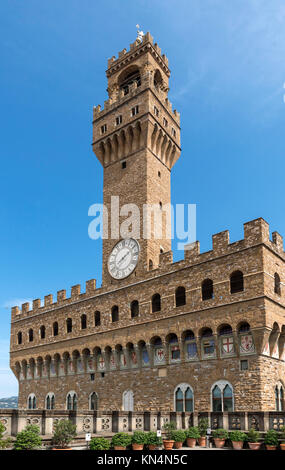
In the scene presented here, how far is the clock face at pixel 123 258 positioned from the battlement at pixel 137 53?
19.4 meters

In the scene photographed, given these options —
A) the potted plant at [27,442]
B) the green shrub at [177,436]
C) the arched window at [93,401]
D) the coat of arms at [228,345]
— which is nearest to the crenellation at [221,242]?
the coat of arms at [228,345]

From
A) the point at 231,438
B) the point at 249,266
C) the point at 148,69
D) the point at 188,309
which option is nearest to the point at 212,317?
the point at 188,309

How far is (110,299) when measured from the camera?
37594 millimetres

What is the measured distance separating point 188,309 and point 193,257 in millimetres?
3698

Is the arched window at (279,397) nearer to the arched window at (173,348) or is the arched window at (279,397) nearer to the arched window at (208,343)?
the arched window at (208,343)

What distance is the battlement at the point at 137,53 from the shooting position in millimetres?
44188

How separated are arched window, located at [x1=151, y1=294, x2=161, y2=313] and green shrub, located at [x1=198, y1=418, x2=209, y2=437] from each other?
32.2 ft

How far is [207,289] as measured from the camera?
31.2m

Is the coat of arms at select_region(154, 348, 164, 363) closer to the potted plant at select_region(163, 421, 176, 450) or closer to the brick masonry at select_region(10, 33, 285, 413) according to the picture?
the brick masonry at select_region(10, 33, 285, 413)

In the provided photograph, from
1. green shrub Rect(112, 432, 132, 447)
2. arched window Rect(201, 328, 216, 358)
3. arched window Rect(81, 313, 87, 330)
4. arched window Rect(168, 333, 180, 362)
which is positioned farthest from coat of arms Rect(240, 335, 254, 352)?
arched window Rect(81, 313, 87, 330)

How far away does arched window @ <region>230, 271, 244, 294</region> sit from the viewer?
29438 millimetres

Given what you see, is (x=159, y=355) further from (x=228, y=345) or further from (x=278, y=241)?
(x=278, y=241)

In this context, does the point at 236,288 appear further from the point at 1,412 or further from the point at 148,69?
the point at 148,69

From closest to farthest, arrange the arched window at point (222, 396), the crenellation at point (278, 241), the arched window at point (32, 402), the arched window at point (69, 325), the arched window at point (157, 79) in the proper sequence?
1. the arched window at point (222, 396)
2. the crenellation at point (278, 241)
3. the arched window at point (69, 325)
4. the arched window at point (32, 402)
5. the arched window at point (157, 79)
